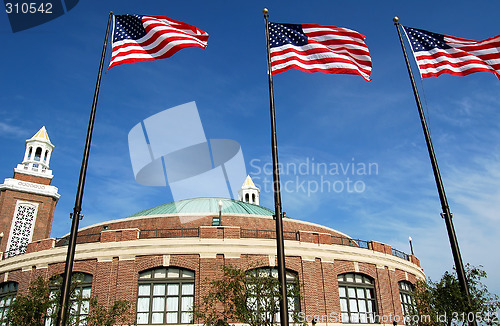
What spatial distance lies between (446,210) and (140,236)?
62.7 feet

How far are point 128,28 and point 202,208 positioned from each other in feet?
73.0

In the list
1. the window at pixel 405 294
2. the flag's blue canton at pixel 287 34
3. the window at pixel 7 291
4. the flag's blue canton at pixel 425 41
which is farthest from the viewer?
the window at pixel 405 294

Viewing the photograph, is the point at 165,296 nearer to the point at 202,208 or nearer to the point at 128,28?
the point at 202,208

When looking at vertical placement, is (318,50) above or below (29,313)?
above

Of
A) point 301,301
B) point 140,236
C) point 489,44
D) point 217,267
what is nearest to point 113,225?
point 140,236

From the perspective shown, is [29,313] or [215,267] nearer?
[29,313]

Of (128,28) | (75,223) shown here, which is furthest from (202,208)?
(75,223)

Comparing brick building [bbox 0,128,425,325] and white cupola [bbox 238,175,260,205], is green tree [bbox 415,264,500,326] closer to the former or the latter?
brick building [bbox 0,128,425,325]

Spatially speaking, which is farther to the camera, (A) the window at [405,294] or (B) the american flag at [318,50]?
(A) the window at [405,294]

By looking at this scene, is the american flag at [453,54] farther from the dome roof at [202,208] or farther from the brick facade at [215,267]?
the dome roof at [202,208]

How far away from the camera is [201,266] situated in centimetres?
2508

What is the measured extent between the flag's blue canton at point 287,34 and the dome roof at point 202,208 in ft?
72.9

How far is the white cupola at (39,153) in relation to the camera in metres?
56.6

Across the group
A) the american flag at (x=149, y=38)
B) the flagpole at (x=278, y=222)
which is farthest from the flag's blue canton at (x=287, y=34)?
the american flag at (x=149, y=38)
